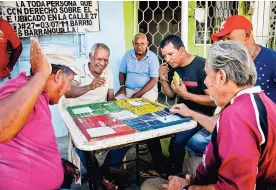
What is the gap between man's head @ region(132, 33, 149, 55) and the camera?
3910 millimetres

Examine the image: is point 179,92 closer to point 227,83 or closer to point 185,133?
point 185,133

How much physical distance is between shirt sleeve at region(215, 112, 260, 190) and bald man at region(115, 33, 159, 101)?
2.72 metres

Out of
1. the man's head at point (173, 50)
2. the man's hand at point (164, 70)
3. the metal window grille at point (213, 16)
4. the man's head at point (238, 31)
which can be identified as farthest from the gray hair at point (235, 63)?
the metal window grille at point (213, 16)

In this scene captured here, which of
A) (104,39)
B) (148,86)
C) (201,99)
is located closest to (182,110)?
(201,99)

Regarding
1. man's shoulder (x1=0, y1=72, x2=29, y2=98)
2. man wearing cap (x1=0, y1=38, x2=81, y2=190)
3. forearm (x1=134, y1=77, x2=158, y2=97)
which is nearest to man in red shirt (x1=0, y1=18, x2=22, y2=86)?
forearm (x1=134, y1=77, x2=158, y2=97)

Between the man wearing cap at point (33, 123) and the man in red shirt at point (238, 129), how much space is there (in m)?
0.86

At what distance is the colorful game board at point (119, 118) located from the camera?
6.63 feet

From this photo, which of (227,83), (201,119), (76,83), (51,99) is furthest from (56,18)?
(227,83)

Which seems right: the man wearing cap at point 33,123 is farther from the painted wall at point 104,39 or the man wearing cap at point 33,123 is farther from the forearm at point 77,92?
the painted wall at point 104,39

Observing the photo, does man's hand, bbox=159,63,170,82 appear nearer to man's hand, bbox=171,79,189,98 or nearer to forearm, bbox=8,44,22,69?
man's hand, bbox=171,79,189,98

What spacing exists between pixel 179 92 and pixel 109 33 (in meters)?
1.93

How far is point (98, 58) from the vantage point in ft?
10.7

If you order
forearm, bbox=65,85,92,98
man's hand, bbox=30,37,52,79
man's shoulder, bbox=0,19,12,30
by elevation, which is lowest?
forearm, bbox=65,85,92,98

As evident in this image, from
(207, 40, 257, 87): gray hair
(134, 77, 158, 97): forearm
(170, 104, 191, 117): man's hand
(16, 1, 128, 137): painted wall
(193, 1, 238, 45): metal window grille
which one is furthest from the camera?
(193, 1, 238, 45): metal window grille
